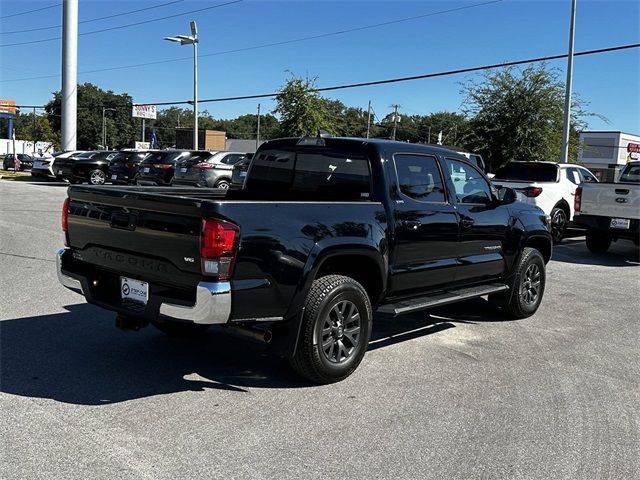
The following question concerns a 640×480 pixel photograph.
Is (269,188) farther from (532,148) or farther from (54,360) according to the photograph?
(532,148)

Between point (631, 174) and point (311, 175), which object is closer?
point (311, 175)

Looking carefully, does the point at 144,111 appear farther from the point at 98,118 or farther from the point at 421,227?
the point at 98,118

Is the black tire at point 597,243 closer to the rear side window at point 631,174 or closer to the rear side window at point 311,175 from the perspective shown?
the rear side window at point 631,174

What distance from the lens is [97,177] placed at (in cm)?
2572

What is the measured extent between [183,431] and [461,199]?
3.64 meters

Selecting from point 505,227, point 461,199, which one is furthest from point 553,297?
point 461,199

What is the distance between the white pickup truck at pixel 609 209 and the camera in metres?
12.0

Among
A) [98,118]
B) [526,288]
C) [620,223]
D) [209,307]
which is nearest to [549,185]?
[620,223]

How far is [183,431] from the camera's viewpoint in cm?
386

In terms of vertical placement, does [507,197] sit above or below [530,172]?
below

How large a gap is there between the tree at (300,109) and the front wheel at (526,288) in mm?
27249

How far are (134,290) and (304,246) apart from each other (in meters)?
1.29

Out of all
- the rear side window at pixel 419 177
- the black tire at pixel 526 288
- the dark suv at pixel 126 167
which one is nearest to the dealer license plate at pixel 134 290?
the rear side window at pixel 419 177

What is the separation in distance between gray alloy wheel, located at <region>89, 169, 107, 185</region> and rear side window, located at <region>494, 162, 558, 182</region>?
57.2 feet
